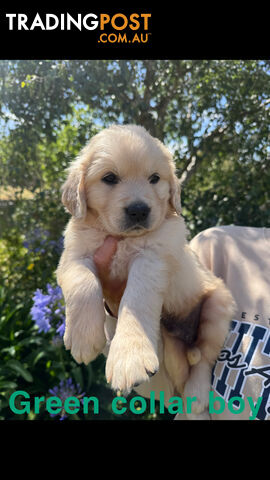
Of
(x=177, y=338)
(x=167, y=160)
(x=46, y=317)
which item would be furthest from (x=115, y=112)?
(x=177, y=338)

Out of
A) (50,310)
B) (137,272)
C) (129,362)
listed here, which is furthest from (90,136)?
(129,362)

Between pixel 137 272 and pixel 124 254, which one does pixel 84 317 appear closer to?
pixel 137 272

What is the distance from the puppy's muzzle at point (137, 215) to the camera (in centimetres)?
187

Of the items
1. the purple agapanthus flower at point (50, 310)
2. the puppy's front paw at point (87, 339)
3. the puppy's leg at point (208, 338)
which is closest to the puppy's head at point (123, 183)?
the puppy's front paw at point (87, 339)

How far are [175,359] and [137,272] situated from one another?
0.80 meters

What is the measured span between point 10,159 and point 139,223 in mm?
3299

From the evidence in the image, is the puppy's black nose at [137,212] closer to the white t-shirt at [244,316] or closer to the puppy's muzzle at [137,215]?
the puppy's muzzle at [137,215]

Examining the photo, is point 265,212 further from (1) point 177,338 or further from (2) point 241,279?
(1) point 177,338

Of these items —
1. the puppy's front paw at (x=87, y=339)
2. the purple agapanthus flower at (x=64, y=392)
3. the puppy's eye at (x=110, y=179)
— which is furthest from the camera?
the purple agapanthus flower at (x=64, y=392)

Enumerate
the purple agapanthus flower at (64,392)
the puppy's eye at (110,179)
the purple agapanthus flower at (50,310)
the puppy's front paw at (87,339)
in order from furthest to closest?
the purple agapanthus flower at (50,310), the purple agapanthus flower at (64,392), the puppy's eye at (110,179), the puppy's front paw at (87,339)

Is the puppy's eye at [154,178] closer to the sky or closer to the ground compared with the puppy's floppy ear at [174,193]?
closer to the sky

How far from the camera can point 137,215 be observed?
1.89 meters

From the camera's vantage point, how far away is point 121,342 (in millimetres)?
1591

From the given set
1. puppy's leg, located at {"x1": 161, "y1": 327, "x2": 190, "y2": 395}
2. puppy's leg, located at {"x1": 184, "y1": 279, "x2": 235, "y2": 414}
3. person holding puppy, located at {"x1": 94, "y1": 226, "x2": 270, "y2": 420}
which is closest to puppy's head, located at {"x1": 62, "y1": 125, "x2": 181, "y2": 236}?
person holding puppy, located at {"x1": 94, "y1": 226, "x2": 270, "y2": 420}
